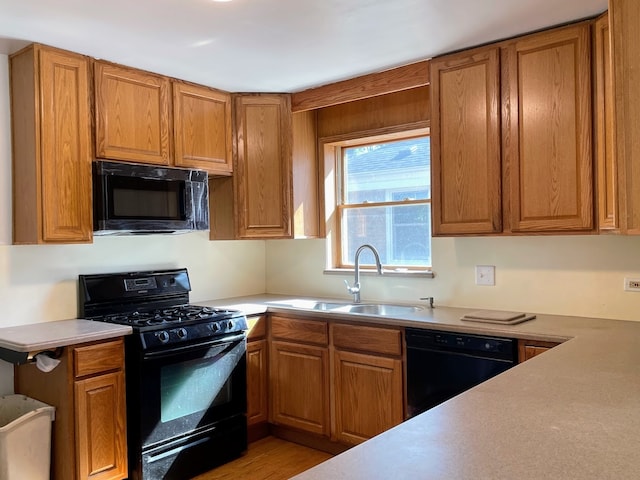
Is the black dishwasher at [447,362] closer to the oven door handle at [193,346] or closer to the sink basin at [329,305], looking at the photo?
the sink basin at [329,305]

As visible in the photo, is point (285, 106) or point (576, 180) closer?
point (576, 180)

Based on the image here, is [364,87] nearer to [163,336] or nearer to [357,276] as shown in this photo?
[357,276]

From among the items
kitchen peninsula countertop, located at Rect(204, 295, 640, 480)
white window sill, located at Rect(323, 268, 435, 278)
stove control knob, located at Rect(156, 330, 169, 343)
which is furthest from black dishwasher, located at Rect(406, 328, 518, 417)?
stove control knob, located at Rect(156, 330, 169, 343)

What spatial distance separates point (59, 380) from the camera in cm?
253

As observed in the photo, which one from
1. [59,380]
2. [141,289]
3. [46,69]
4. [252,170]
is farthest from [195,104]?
[59,380]

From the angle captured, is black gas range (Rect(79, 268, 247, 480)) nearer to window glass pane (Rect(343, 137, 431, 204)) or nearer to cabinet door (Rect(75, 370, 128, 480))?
cabinet door (Rect(75, 370, 128, 480))

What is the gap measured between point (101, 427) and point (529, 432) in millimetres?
2104

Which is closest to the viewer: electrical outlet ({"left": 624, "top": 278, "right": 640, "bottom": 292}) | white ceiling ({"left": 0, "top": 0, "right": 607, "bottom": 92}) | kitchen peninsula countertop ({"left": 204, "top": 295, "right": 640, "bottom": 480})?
kitchen peninsula countertop ({"left": 204, "top": 295, "right": 640, "bottom": 480})

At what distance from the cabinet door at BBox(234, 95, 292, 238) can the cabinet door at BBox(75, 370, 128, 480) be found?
1.36m

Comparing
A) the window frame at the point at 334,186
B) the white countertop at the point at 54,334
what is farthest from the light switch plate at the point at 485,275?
the white countertop at the point at 54,334

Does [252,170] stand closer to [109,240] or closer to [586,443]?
[109,240]

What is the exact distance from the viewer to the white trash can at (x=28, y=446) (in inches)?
93.6

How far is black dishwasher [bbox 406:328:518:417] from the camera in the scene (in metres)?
2.47

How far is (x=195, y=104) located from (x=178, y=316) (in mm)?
1338
